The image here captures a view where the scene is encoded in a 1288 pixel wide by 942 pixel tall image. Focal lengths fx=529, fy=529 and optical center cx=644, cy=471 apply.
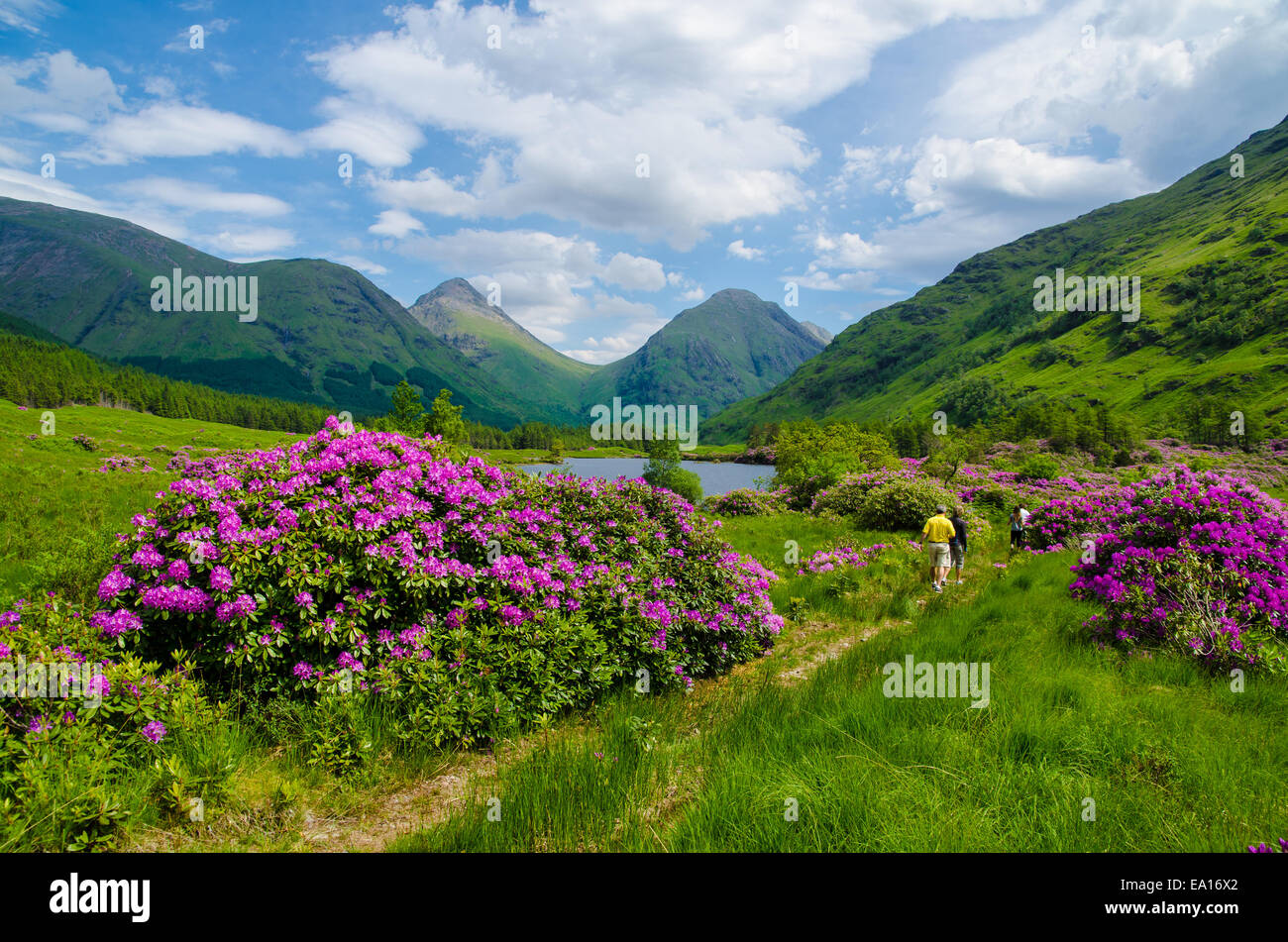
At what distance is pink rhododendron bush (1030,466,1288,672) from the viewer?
7656 mm

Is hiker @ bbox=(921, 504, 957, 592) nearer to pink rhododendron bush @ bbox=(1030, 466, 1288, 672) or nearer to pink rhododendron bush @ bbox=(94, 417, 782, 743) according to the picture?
pink rhododendron bush @ bbox=(1030, 466, 1288, 672)

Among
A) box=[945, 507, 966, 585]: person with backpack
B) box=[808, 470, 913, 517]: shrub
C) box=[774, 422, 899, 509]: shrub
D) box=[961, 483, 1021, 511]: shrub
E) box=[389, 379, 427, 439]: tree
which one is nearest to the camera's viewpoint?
box=[945, 507, 966, 585]: person with backpack

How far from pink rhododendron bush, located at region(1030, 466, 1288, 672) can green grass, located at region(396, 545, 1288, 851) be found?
0.97m

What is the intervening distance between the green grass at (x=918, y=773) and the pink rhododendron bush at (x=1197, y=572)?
0.97 meters

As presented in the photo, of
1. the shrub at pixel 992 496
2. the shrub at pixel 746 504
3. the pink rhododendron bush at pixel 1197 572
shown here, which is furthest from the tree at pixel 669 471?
the pink rhododendron bush at pixel 1197 572

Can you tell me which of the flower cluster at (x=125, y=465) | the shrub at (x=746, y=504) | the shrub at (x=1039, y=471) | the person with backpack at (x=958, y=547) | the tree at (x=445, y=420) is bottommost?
the person with backpack at (x=958, y=547)

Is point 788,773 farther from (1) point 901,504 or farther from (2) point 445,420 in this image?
(2) point 445,420

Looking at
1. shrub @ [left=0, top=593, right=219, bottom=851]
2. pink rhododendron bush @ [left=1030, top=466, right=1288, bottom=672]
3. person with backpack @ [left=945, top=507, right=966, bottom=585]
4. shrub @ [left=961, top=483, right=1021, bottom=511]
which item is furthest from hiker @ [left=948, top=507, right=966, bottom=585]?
shrub @ [left=0, top=593, right=219, bottom=851]

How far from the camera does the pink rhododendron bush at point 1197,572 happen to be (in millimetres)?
7656

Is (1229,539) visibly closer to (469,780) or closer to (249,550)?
(469,780)

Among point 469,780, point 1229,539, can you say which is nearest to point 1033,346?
point 1229,539

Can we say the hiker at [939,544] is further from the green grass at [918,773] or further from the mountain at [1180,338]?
the mountain at [1180,338]

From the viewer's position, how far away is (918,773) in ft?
15.6

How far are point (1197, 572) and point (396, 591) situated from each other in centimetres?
1237
